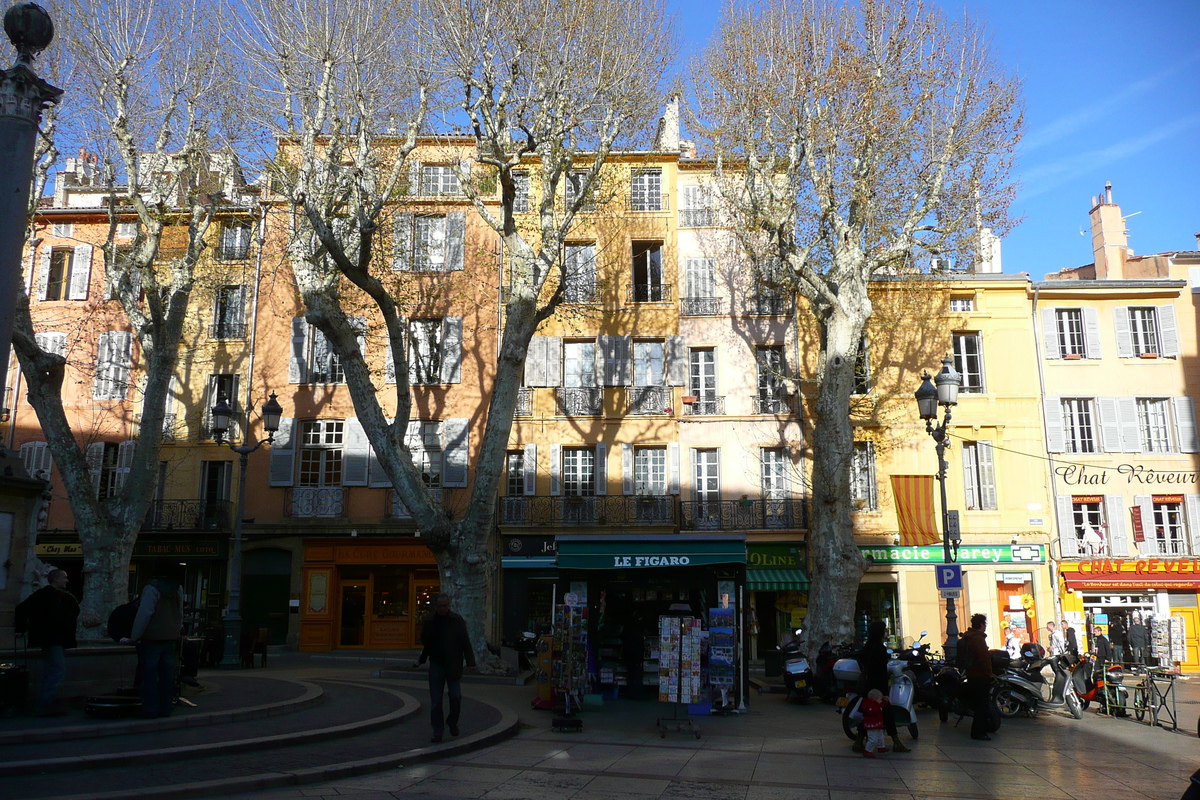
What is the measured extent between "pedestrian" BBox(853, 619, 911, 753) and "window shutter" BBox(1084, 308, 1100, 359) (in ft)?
65.5

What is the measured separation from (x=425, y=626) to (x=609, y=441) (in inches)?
644

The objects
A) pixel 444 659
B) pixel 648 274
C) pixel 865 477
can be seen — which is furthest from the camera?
pixel 648 274

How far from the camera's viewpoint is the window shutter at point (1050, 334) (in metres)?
26.5

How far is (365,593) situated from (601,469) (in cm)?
748

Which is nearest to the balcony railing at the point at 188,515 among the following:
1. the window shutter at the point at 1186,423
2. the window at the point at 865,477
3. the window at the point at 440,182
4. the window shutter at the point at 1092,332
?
the window at the point at 440,182

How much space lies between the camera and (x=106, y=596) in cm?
1741

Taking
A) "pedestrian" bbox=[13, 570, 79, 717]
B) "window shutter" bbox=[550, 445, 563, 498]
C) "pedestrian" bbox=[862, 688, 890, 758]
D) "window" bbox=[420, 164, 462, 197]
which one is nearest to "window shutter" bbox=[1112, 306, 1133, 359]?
"window shutter" bbox=[550, 445, 563, 498]

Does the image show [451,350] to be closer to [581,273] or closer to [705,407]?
[581,273]

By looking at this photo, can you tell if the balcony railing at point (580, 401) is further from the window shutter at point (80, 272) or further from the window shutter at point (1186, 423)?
the window shutter at point (1186, 423)

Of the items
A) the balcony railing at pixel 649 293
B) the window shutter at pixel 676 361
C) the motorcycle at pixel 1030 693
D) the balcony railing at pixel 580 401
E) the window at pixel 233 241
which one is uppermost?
the window at pixel 233 241

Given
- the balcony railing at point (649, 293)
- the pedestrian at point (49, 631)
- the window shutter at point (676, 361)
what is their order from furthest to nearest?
the balcony railing at point (649, 293) → the window shutter at point (676, 361) → the pedestrian at point (49, 631)

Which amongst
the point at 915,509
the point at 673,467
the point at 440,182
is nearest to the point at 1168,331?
the point at 915,509

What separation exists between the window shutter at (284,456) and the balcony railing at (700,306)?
11.5m

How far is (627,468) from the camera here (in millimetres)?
25703
